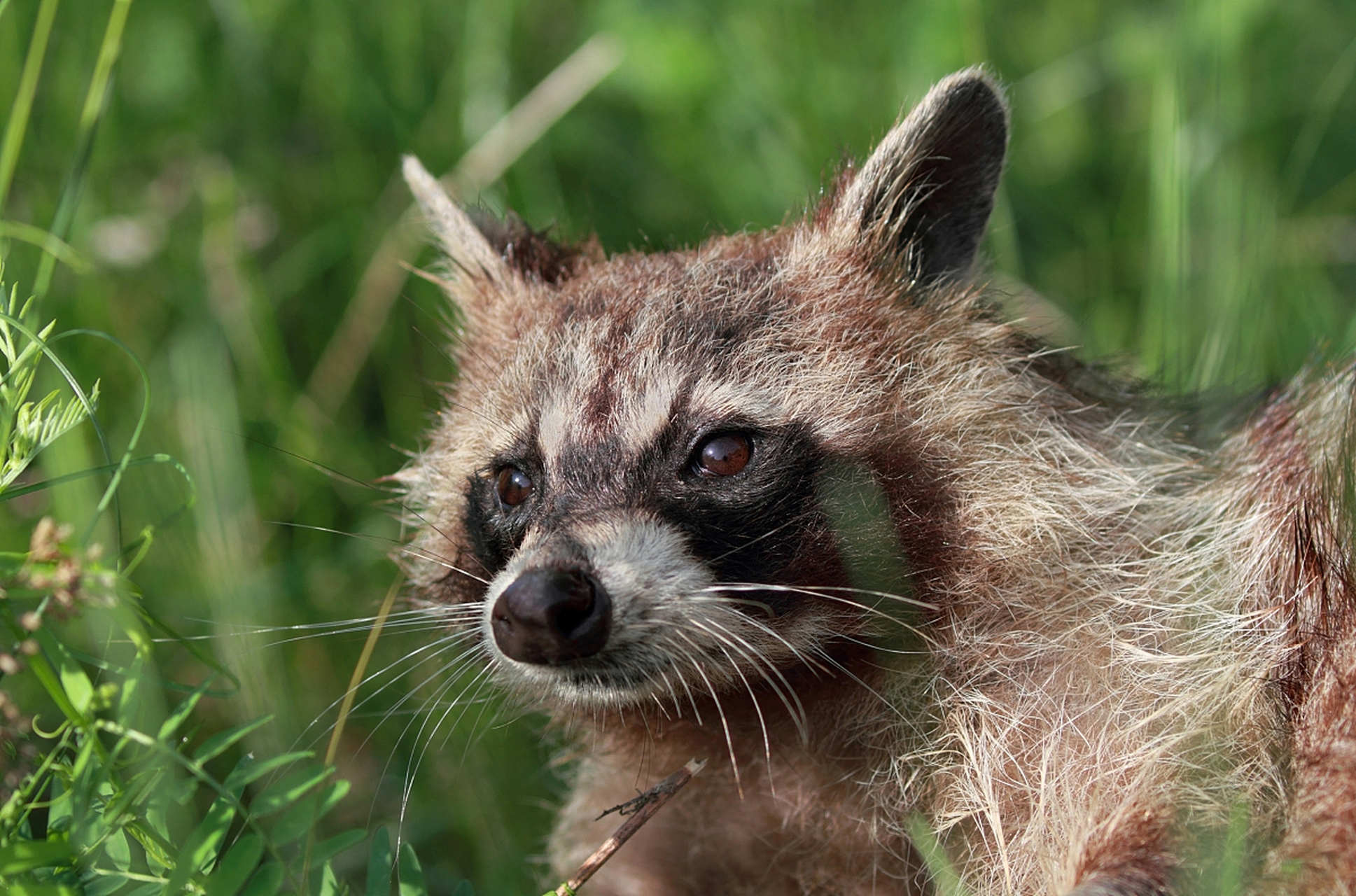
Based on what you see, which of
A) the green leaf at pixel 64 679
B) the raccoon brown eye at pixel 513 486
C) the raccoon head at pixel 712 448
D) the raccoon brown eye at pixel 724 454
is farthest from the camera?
the raccoon brown eye at pixel 513 486

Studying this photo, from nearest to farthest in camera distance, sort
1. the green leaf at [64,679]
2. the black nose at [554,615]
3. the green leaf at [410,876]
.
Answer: the green leaf at [64,679]
the green leaf at [410,876]
the black nose at [554,615]

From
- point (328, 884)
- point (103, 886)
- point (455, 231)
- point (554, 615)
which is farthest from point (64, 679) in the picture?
point (455, 231)

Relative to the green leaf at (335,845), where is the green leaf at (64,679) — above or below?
above

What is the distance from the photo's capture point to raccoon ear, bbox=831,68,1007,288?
3.87m

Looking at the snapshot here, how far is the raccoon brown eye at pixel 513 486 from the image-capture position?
382 centimetres

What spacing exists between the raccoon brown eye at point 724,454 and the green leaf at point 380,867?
133cm

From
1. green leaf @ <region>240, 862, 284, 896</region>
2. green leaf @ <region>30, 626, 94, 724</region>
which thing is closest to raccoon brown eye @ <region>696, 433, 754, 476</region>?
green leaf @ <region>240, 862, 284, 896</region>

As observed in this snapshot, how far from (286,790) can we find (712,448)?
1.54 meters

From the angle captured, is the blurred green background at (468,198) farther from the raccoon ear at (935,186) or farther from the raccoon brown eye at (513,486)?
the raccoon brown eye at (513,486)

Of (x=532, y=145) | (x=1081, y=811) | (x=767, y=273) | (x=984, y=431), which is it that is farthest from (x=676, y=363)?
(x=532, y=145)

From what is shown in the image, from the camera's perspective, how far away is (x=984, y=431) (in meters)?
3.66

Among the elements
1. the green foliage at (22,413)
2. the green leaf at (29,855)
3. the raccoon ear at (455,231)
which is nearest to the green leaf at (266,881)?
the green leaf at (29,855)

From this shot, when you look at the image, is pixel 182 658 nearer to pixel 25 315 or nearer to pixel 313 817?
pixel 25 315

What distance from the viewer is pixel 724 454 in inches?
137
